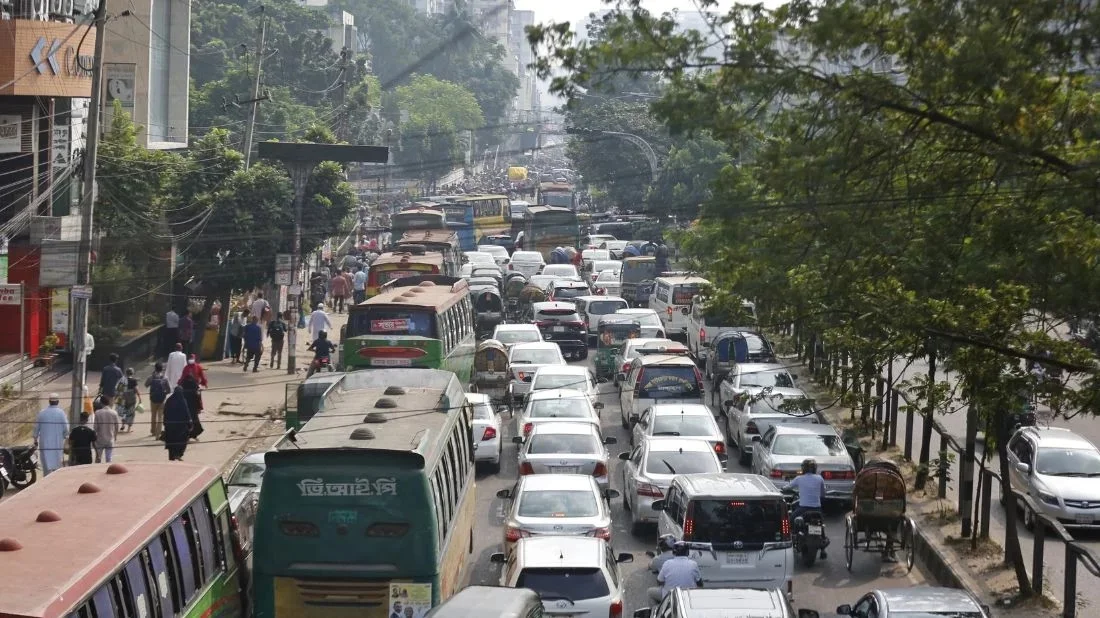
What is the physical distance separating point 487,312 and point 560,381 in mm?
13768

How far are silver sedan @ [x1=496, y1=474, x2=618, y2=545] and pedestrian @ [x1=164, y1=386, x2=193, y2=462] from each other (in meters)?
7.35

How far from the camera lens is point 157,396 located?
25375mm

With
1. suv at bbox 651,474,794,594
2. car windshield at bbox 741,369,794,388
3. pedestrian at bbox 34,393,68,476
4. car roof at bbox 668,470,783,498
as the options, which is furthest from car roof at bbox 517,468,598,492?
car windshield at bbox 741,369,794,388

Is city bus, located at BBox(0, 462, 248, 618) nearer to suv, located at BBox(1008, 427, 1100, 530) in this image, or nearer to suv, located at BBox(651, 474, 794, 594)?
suv, located at BBox(651, 474, 794, 594)

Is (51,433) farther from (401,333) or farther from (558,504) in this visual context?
(558,504)

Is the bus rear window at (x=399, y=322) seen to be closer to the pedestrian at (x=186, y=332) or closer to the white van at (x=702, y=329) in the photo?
the white van at (x=702, y=329)

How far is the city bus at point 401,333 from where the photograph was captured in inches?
973

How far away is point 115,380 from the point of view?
2630cm

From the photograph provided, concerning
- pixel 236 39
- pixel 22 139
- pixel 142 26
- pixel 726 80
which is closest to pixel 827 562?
pixel 726 80

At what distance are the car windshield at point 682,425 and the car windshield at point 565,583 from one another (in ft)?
30.0

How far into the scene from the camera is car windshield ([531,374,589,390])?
26219 mm

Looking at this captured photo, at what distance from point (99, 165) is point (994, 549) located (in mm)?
23126

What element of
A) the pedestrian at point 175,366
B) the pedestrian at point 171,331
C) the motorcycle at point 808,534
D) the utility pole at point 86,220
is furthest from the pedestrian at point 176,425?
the pedestrian at point 171,331

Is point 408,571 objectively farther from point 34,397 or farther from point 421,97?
point 421,97
